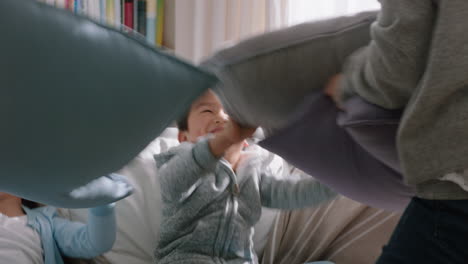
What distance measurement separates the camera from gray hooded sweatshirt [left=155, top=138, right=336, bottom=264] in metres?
1.04

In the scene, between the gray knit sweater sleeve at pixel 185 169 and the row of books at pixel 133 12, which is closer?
the gray knit sweater sleeve at pixel 185 169

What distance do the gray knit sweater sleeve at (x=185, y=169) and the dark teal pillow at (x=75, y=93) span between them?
27cm

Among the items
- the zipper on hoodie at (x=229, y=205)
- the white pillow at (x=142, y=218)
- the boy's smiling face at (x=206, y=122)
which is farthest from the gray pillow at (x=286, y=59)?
the white pillow at (x=142, y=218)

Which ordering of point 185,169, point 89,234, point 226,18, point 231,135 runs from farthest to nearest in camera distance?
point 226,18 < point 89,234 < point 185,169 < point 231,135

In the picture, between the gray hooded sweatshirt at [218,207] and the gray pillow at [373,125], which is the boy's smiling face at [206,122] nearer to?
the gray hooded sweatshirt at [218,207]

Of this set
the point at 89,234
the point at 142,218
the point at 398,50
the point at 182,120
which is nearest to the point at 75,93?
the point at 182,120

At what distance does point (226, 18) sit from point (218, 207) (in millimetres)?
893

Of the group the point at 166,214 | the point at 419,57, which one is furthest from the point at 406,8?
the point at 166,214

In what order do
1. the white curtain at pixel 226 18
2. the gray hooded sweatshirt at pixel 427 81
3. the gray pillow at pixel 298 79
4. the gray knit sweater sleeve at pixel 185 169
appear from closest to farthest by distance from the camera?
the gray hooded sweatshirt at pixel 427 81 → the gray pillow at pixel 298 79 → the gray knit sweater sleeve at pixel 185 169 → the white curtain at pixel 226 18

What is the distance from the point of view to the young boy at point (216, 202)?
1.03 metres

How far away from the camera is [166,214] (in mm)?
1100

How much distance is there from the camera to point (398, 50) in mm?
482

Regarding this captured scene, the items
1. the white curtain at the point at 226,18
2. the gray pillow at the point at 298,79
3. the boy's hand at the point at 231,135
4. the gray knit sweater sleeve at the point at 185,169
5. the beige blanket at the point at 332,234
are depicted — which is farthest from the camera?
the white curtain at the point at 226,18

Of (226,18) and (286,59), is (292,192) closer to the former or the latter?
(286,59)
